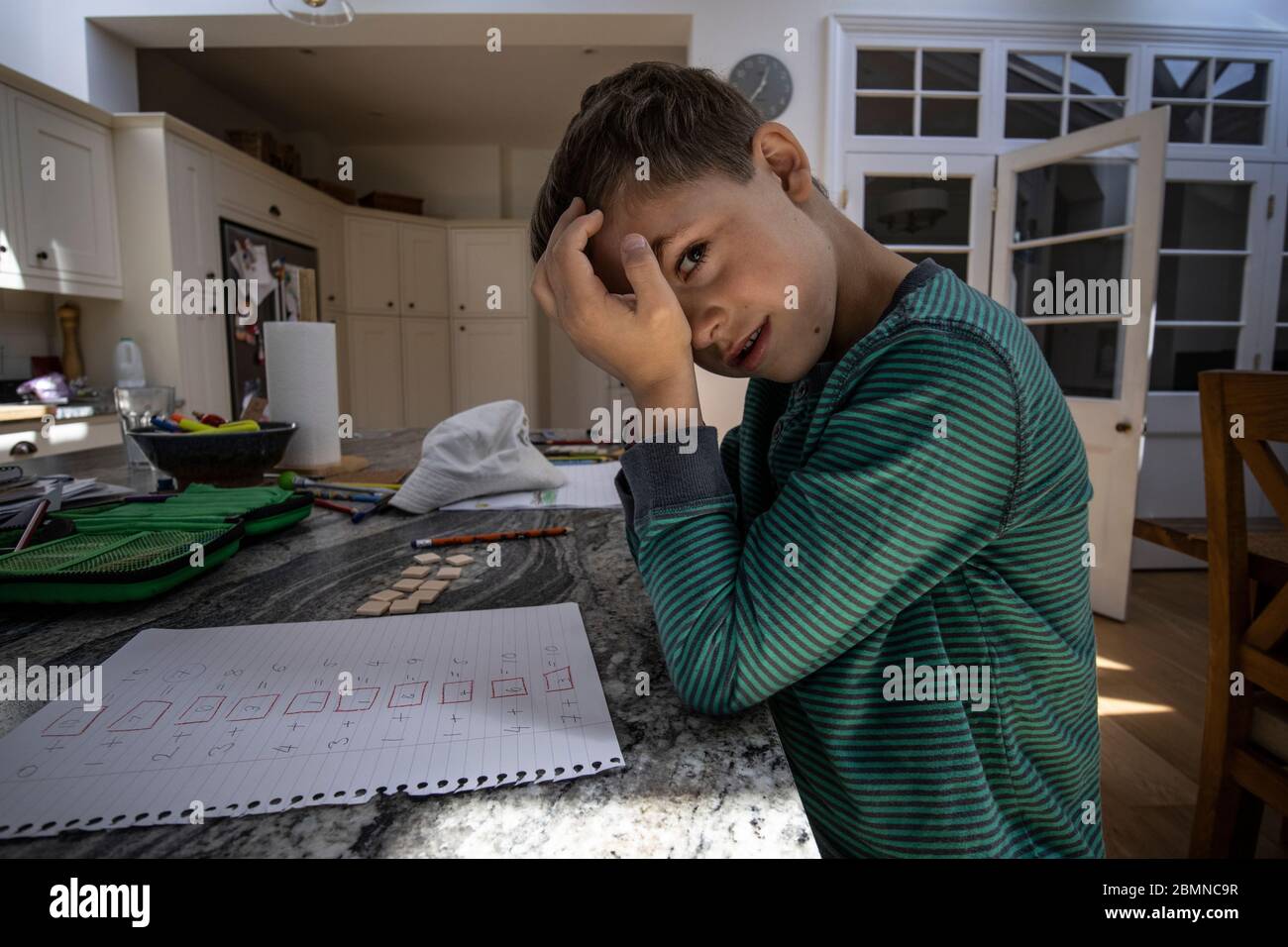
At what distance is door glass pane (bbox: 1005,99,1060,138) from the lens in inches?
126

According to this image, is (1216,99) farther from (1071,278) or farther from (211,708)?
(211,708)

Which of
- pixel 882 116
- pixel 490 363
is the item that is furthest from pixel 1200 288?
pixel 490 363

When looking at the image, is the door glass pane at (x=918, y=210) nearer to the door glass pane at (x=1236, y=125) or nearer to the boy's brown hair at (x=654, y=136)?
the door glass pane at (x=1236, y=125)

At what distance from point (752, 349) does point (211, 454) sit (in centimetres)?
75

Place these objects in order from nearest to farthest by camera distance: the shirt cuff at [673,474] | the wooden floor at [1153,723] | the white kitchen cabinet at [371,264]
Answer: the shirt cuff at [673,474], the wooden floor at [1153,723], the white kitchen cabinet at [371,264]

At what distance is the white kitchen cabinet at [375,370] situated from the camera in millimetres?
5305

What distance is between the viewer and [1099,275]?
2.99m

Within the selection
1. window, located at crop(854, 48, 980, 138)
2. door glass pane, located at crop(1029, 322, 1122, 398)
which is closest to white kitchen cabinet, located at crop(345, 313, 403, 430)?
window, located at crop(854, 48, 980, 138)

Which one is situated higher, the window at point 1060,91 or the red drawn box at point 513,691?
the window at point 1060,91

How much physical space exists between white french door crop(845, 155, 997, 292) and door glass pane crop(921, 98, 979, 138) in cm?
12

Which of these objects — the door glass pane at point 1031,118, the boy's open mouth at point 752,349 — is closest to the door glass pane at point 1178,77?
the door glass pane at point 1031,118

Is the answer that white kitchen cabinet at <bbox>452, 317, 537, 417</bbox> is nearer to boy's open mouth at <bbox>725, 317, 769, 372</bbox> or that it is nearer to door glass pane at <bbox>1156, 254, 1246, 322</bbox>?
door glass pane at <bbox>1156, 254, 1246, 322</bbox>

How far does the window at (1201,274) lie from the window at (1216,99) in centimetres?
23
